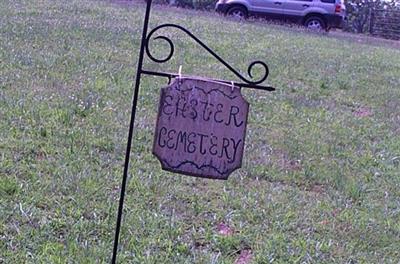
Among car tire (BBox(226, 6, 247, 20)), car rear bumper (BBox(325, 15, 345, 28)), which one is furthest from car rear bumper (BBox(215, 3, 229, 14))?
car rear bumper (BBox(325, 15, 345, 28))

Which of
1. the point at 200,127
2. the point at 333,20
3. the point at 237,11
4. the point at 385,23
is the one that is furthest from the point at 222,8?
Answer: the point at 200,127

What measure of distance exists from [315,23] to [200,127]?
15.2 meters

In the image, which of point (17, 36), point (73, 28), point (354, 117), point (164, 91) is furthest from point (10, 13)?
point (164, 91)

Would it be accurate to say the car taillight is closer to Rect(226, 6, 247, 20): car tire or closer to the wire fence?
Rect(226, 6, 247, 20): car tire

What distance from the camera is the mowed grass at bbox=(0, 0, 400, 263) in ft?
9.84

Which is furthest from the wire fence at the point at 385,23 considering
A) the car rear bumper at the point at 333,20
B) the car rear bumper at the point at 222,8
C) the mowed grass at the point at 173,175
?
the mowed grass at the point at 173,175

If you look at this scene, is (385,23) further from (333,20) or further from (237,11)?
(237,11)

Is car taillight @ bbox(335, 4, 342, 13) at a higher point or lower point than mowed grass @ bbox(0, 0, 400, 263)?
higher

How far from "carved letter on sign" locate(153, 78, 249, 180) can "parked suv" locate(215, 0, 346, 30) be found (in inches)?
574

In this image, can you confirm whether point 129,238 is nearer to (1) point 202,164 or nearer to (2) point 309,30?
(1) point 202,164

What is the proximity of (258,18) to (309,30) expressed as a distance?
155 centimetres

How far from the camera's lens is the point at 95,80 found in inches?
232

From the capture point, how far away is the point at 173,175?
3824mm

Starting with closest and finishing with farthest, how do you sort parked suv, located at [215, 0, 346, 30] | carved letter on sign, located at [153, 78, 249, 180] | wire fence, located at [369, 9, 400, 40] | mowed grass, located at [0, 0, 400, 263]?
1. carved letter on sign, located at [153, 78, 249, 180]
2. mowed grass, located at [0, 0, 400, 263]
3. parked suv, located at [215, 0, 346, 30]
4. wire fence, located at [369, 9, 400, 40]
